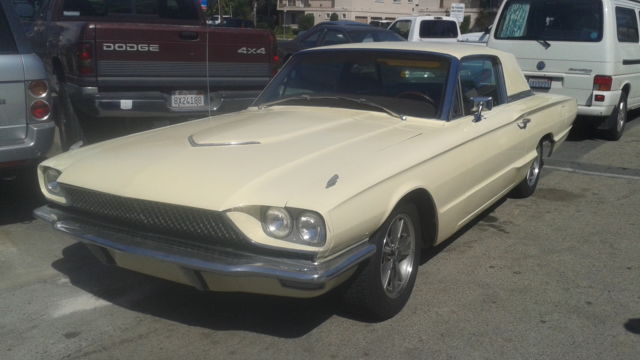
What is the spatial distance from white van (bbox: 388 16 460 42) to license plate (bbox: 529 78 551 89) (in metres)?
8.47

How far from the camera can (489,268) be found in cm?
464

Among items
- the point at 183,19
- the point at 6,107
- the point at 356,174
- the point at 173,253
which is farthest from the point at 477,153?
the point at 183,19

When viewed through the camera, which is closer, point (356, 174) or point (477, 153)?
point (356, 174)

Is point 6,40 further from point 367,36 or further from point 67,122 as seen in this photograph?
point 367,36

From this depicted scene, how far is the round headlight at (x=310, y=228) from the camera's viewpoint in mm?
3092

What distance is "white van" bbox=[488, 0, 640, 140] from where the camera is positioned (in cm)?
911

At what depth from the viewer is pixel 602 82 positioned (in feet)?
29.8

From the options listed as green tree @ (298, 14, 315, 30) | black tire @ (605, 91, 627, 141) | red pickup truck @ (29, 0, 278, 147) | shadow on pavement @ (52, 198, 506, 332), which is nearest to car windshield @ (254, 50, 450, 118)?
red pickup truck @ (29, 0, 278, 147)

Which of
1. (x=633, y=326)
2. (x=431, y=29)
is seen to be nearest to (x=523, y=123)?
(x=633, y=326)

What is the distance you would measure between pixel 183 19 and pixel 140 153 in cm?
528

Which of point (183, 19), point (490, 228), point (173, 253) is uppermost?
point (183, 19)

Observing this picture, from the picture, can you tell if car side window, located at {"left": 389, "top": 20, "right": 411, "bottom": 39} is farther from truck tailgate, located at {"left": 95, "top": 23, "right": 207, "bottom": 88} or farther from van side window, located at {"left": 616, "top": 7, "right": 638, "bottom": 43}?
truck tailgate, located at {"left": 95, "top": 23, "right": 207, "bottom": 88}

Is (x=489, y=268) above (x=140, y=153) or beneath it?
beneath

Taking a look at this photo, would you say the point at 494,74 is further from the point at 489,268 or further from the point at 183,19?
the point at 183,19
